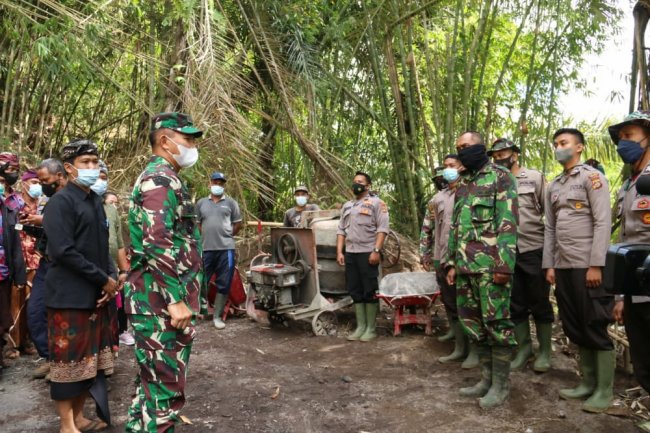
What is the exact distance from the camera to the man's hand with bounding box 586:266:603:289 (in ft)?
11.3

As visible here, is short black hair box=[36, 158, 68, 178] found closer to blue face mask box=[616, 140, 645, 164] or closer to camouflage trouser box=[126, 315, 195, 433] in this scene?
camouflage trouser box=[126, 315, 195, 433]

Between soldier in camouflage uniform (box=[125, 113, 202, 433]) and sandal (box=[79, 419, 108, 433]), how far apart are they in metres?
0.90

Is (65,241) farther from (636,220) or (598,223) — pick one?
(598,223)

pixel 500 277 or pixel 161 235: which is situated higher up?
pixel 161 235

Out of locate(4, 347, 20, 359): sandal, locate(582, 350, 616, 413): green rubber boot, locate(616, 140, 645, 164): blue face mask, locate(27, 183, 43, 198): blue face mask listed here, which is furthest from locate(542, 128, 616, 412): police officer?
locate(4, 347, 20, 359): sandal

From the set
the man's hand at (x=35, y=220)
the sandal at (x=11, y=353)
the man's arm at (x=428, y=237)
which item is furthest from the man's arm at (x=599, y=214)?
the sandal at (x=11, y=353)

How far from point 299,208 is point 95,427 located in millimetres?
4321

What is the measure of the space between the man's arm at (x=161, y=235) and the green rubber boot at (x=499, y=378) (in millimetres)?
2269

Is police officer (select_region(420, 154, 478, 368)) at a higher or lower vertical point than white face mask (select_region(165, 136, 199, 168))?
lower

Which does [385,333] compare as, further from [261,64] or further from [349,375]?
[261,64]

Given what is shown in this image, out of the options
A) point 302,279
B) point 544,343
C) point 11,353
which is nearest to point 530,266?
point 544,343

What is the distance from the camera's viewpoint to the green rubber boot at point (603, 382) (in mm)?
3537

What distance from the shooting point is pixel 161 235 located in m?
2.46

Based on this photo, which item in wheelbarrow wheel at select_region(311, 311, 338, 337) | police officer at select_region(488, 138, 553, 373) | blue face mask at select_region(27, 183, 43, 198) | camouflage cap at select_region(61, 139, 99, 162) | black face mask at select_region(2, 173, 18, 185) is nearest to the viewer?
camouflage cap at select_region(61, 139, 99, 162)
